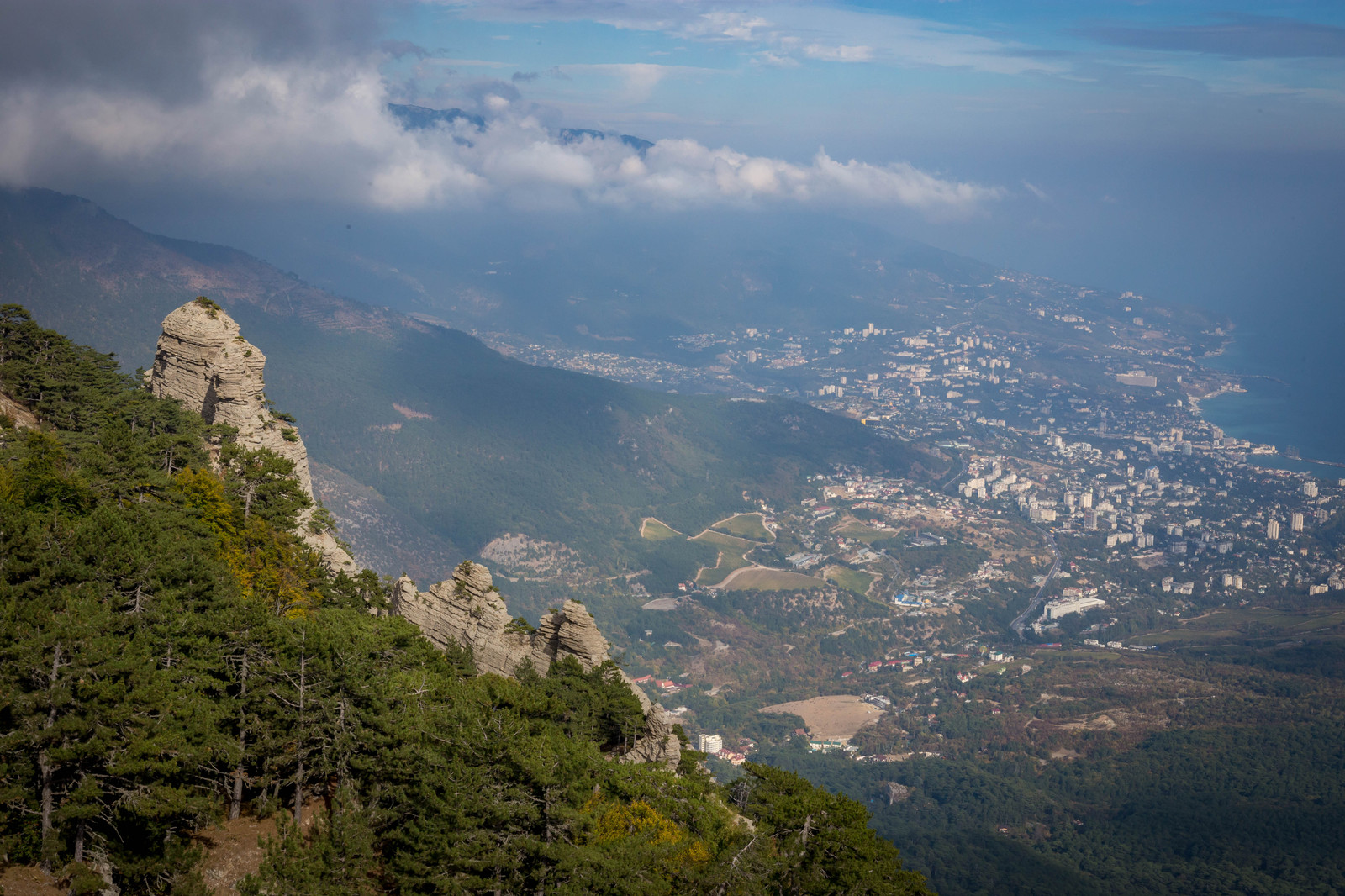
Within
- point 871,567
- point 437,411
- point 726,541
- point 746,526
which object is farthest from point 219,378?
point 437,411

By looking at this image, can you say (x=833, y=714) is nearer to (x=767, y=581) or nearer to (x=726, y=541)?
(x=767, y=581)

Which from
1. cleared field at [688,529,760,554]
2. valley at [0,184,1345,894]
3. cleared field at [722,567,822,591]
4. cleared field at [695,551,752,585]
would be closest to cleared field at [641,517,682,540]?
valley at [0,184,1345,894]

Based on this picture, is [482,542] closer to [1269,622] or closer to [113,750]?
[1269,622]

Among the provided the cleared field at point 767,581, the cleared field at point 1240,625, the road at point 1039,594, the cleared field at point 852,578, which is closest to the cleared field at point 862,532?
the cleared field at point 852,578

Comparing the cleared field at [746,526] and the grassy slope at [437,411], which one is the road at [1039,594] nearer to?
the grassy slope at [437,411]

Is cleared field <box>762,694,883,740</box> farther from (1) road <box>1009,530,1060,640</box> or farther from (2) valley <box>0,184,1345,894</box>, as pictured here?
(1) road <box>1009,530,1060,640</box>

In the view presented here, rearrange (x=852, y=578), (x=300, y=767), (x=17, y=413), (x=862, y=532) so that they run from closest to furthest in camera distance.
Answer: (x=300, y=767), (x=17, y=413), (x=852, y=578), (x=862, y=532)
